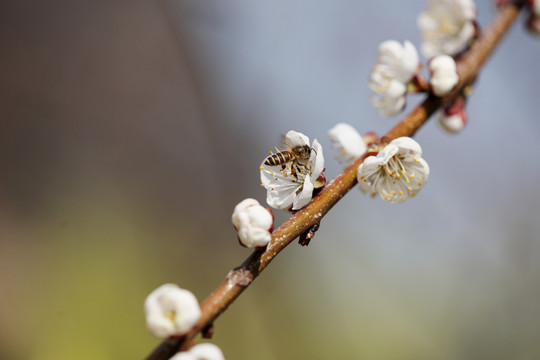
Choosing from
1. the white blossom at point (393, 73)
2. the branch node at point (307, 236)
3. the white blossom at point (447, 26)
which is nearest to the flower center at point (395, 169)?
the white blossom at point (393, 73)

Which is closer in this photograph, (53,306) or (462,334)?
(53,306)

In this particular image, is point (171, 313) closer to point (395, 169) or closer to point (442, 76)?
point (395, 169)

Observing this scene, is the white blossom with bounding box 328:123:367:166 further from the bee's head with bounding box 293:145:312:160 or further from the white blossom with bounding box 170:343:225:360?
the white blossom with bounding box 170:343:225:360

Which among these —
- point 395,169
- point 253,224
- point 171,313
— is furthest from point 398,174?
point 171,313

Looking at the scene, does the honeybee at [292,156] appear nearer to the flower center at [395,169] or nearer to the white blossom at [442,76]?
the flower center at [395,169]

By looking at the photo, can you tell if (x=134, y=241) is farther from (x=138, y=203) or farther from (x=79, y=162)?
(x=79, y=162)

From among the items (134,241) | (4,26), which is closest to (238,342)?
(134,241)
